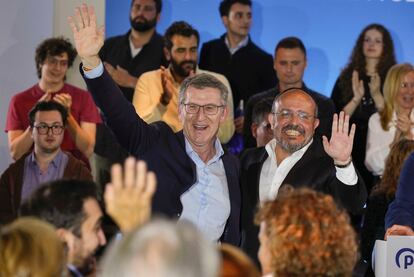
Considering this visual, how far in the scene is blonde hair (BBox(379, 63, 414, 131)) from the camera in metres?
7.93

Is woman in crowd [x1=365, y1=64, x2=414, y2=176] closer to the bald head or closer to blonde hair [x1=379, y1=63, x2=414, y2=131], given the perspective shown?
blonde hair [x1=379, y1=63, x2=414, y2=131]

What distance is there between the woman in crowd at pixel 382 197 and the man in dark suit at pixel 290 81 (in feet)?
2.02

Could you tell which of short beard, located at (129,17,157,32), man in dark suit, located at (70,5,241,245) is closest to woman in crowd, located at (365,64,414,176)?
short beard, located at (129,17,157,32)

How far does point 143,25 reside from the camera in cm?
817

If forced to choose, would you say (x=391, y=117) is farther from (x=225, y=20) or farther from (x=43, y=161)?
(x=43, y=161)

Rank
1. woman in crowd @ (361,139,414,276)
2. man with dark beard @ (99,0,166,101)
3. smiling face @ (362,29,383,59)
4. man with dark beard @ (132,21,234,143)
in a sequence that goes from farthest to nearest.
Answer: smiling face @ (362,29,383,59) < man with dark beard @ (99,0,166,101) < man with dark beard @ (132,21,234,143) < woman in crowd @ (361,139,414,276)

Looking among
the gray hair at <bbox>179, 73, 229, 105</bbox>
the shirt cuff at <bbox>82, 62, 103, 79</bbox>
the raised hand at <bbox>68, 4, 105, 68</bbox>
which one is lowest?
the gray hair at <bbox>179, 73, 229, 105</bbox>

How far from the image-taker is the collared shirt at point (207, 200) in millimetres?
5199

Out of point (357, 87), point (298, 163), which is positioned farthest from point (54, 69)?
point (298, 163)

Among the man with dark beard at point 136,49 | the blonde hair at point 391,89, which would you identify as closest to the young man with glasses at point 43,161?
the man with dark beard at point 136,49

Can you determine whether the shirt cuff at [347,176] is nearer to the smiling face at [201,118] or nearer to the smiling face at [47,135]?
the smiling face at [201,118]

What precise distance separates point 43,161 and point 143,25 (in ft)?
5.55

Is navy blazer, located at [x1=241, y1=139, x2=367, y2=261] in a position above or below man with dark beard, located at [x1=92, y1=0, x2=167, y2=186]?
below

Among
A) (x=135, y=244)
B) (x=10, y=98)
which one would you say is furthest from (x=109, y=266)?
(x=10, y=98)
